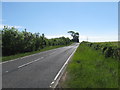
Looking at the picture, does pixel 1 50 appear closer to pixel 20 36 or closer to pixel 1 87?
pixel 20 36

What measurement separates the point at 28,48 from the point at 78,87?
28.5 metres

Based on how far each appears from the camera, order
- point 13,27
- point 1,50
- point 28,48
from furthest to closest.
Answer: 1. point 28,48
2. point 13,27
3. point 1,50

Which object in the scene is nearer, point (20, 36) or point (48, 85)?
point (48, 85)

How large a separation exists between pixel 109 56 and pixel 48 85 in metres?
14.9

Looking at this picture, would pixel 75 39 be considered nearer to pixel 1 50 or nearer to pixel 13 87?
pixel 1 50

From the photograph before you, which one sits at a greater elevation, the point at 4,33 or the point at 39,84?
the point at 4,33

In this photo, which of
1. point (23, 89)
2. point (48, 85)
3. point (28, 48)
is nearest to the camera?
point (23, 89)

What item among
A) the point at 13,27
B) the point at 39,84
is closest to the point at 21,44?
the point at 13,27

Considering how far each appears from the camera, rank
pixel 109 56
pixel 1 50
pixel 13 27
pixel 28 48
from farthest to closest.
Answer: pixel 28 48, pixel 13 27, pixel 1 50, pixel 109 56

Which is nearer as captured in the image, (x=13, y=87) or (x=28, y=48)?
(x=13, y=87)

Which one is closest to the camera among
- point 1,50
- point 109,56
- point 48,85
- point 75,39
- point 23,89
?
point 23,89

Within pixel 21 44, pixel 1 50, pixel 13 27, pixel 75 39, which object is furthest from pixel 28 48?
pixel 75 39

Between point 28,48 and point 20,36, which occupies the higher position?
point 20,36

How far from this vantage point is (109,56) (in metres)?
21.9
